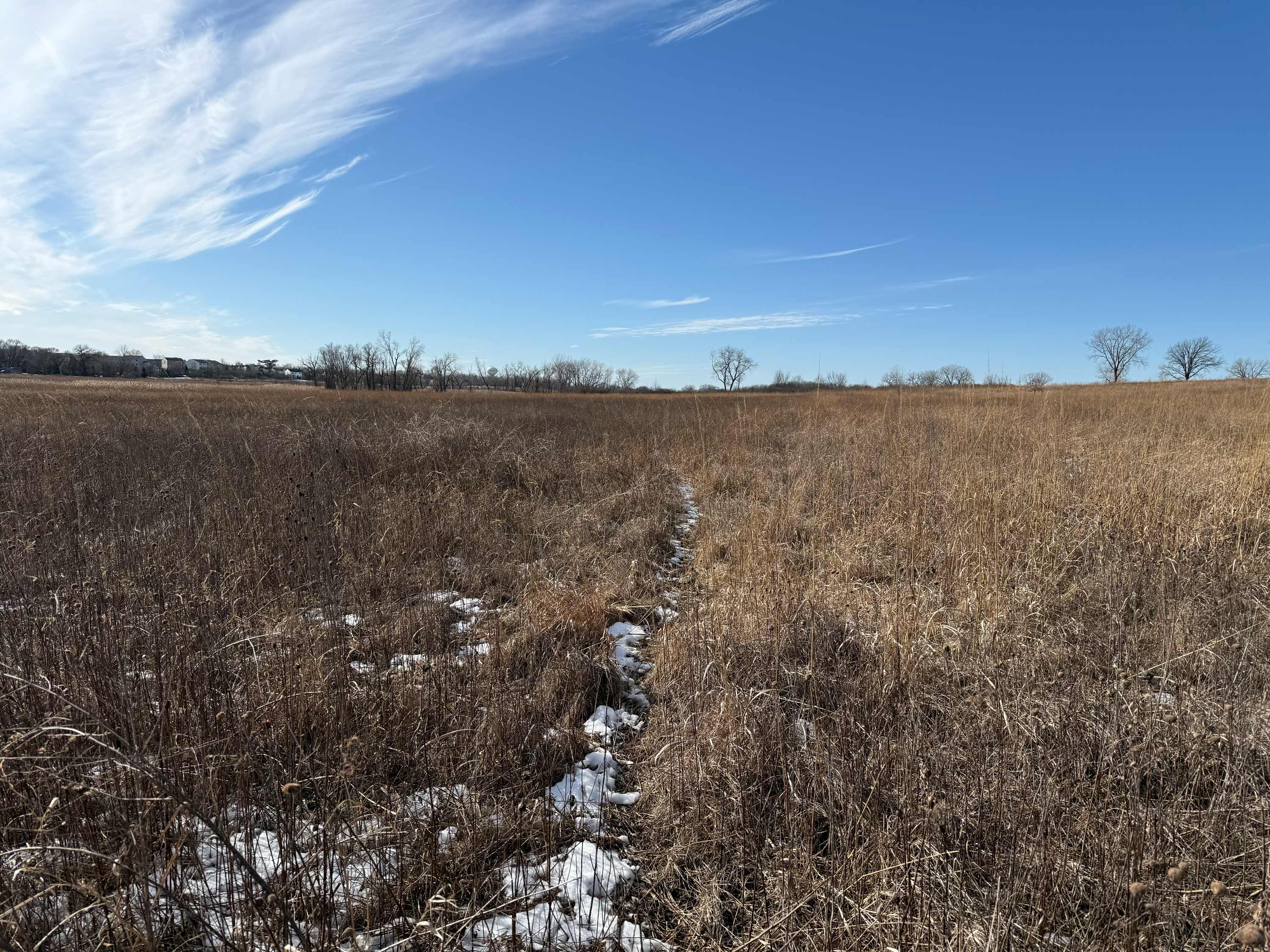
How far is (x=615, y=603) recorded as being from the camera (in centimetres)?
418

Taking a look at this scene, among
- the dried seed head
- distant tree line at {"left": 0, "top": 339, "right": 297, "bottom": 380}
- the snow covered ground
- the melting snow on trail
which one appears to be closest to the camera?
the dried seed head

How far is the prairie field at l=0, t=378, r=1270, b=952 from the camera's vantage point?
1562 mm

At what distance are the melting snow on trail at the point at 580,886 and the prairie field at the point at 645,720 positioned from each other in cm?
2

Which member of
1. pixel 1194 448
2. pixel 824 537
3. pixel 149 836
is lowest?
pixel 149 836

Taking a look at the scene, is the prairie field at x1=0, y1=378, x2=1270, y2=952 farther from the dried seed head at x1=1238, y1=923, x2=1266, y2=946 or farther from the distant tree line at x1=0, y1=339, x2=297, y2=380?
the distant tree line at x1=0, y1=339, x2=297, y2=380

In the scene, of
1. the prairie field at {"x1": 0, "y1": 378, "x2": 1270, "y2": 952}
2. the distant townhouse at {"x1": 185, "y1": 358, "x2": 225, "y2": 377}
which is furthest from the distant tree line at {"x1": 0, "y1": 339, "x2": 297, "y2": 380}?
the prairie field at {"x1": 0, "y1": 378, "x2": 1270, "y2": 952}

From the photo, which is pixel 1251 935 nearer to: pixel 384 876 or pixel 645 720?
pixel 384 876

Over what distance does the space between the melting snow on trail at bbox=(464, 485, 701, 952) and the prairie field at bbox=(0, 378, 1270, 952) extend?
15 millimetres

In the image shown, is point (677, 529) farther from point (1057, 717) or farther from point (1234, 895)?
point (1234, 895)

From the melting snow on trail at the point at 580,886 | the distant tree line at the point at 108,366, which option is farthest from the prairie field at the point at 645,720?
the distant tree line at the point at 108,366

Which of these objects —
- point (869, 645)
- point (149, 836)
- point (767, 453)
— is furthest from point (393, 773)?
point (767, 453)

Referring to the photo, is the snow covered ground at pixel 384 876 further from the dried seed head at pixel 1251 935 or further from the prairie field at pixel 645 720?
the dried seed head at pixel 1251 935

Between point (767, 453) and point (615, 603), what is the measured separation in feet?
22.7

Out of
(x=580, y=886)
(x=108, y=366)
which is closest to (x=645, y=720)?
(x=580, y=886)
